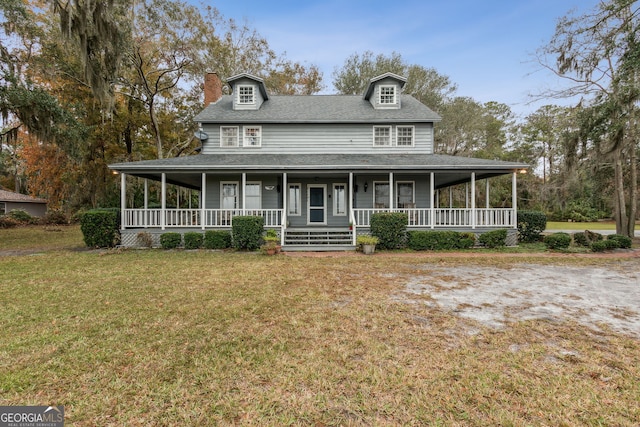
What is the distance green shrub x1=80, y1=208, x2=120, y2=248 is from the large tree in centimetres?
1961

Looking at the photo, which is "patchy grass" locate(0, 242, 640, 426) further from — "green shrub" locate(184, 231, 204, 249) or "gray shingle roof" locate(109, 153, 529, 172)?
"gray shingle roof" locate(109, 153, 529, 172)

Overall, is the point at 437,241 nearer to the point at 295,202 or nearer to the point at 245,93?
the point at 295,202

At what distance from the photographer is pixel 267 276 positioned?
6859mm

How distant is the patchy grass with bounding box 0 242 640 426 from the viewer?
2.32 meters

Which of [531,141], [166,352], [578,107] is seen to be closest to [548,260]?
[578,107]

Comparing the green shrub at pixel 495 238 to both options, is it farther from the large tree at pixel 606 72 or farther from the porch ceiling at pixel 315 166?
the large tree at pixel 606 72

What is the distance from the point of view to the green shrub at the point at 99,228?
11.1m

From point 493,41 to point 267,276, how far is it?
57.1ft

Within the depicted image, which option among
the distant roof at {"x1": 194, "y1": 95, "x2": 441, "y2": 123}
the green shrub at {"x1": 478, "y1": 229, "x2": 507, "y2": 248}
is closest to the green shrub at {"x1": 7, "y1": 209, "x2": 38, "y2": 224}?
the distant roof at {"x1": 194, "y1": 95, "x2": 441, "y2": 123}

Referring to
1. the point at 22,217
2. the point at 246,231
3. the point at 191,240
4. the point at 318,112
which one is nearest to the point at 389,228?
the point at 246,231

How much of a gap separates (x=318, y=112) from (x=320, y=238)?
7.07m

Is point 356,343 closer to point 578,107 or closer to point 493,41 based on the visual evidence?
point 578,107

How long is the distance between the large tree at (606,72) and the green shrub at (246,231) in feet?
47.0

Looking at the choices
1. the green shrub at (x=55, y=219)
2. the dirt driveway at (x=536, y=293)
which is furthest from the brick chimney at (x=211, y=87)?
the green shrub at (x=55, y=219)
